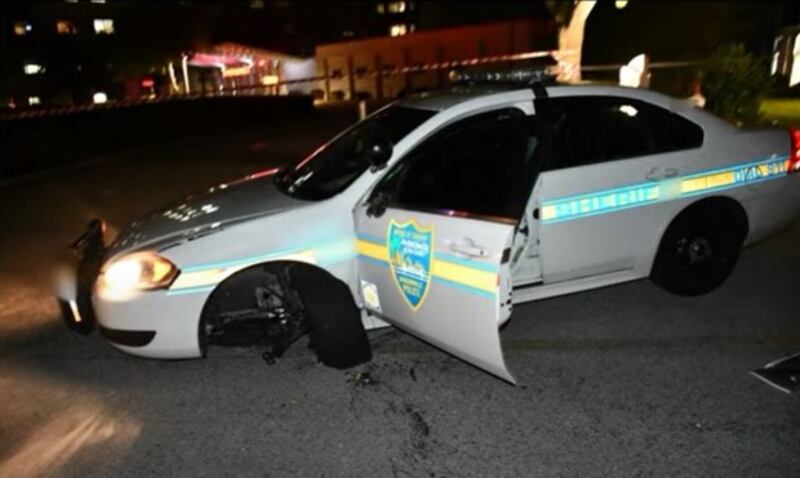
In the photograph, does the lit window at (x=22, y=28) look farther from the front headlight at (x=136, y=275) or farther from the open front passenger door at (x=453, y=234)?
the open front passenger door at (x=453, y=234)

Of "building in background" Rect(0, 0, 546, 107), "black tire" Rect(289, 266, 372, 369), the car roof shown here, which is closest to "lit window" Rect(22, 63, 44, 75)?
"building in background" Rect(0, 0, 546, 107)

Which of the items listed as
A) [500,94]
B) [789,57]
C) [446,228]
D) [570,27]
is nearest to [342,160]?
[500,94]

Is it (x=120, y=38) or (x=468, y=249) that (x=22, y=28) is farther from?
(x=468, y=249)

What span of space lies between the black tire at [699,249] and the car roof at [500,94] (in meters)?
0.81

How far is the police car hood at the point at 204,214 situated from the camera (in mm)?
4016

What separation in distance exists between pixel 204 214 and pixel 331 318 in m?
1.14

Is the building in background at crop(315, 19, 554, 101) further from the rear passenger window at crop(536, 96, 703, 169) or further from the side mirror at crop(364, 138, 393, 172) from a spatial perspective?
the side mirror at crop(364, 138, 393, 172)

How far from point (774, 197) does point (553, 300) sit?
1760 mm

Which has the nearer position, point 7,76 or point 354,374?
point 354,374

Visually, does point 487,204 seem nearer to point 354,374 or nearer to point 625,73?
point 354,374

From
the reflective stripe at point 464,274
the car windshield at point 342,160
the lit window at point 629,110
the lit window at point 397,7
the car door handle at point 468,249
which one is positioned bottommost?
the reflective stripe at point 464,274

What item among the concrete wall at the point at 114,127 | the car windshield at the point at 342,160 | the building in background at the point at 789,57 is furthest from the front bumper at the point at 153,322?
the concrete wall at the point at 114,127

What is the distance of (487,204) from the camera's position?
11.2 feet

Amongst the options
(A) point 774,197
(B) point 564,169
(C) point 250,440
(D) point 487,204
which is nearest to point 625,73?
(A) point 774,197
